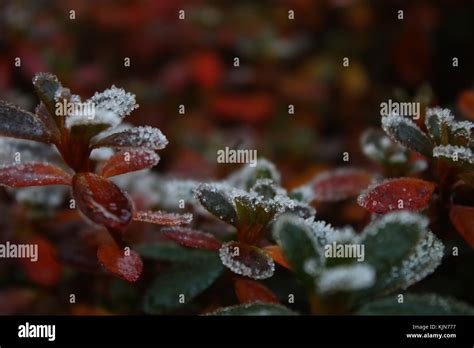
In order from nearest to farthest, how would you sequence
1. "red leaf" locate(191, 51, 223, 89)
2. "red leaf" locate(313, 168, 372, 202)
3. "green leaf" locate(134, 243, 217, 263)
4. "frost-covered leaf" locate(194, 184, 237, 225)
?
"frost-covered leaf" locate(194, 184, 237, 225), "green leaf" locate(134, 243, 217, 263), "red leaf" locate(313, 168, 372, 202), "red leaf" locate(191, 51, 223, 89)

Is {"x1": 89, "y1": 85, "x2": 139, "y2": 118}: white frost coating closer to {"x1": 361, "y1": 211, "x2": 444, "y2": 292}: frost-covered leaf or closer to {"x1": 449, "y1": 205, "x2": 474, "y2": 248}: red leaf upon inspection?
{"x1": 361, "y1": 211, "x2": 444, "y2": 292}: frost-covered leaf

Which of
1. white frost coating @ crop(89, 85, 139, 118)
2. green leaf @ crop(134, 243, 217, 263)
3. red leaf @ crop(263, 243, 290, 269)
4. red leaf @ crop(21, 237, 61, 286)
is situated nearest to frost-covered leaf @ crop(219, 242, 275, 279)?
red leaf @ crop(263, 243, 290, 269)

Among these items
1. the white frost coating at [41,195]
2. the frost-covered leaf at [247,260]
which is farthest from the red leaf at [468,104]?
the white frost coating at [41,195]

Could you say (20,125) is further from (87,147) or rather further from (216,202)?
(216,202)

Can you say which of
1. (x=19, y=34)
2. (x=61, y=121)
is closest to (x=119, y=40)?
(x=19, y=34)

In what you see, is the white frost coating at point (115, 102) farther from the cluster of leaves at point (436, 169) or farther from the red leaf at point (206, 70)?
the red leaf at point (206, 70)

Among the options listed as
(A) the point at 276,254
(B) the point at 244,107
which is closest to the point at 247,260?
(A) the point at 276,254

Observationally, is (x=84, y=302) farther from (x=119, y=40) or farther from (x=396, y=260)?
(x=119, y=40)
